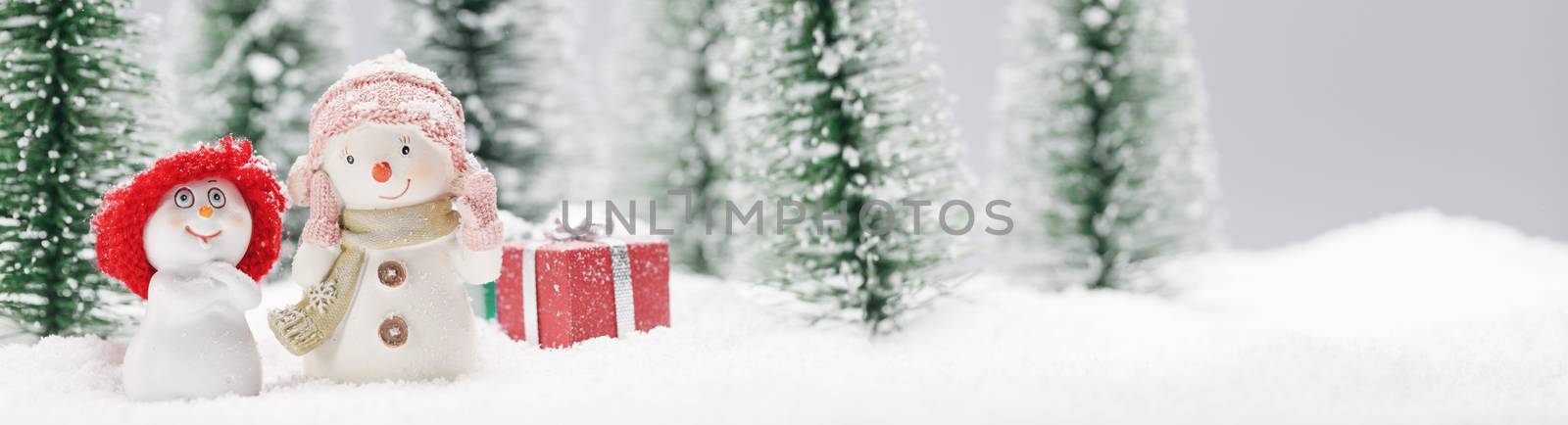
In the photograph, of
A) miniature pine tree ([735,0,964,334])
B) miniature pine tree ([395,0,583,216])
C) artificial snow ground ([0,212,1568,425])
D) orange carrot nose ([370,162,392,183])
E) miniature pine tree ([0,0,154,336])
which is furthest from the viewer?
miniature pine tree ([395,0,583,216])

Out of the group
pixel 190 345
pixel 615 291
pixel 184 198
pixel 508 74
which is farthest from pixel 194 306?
pixel 508 74

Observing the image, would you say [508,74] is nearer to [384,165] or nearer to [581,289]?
[581,289]

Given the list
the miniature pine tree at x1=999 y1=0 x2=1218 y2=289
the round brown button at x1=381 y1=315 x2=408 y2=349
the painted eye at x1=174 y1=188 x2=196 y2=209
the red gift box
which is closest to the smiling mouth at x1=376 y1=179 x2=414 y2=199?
the round brown button at x1=381 y1=315 x2=408 y2=349

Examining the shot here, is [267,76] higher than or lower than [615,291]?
higher

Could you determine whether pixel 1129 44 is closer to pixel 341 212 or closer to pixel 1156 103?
pixel 1156 103

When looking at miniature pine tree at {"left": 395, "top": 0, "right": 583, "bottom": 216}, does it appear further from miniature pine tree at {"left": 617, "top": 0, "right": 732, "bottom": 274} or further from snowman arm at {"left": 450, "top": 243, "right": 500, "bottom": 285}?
snowman arm at {"left": 450, "top": 243, "right": 500, "bottom": 285}

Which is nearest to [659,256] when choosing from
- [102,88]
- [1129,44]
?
[102,88]
